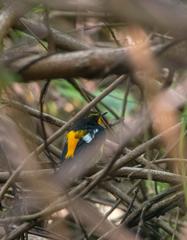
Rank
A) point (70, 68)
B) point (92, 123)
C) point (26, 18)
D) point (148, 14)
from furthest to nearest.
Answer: point (92, 123), point (26, 18), point (70, 68), point (148, 14)

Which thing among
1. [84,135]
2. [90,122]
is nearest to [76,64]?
[84,135]

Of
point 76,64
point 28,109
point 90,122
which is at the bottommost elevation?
point 90,122

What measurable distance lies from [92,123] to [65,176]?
2237 mm

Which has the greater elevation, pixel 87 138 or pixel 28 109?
pixel 28 109

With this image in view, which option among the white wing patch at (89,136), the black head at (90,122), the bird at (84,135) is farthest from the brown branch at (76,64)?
the black head at (90,122)

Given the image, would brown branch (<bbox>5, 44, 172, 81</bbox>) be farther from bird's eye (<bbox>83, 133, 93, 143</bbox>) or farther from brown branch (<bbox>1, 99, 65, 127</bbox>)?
bird's eye (<bbox>83, 133, 93, 143</bbox>)

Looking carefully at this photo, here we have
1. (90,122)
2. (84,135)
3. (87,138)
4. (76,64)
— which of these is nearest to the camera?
(76,64)

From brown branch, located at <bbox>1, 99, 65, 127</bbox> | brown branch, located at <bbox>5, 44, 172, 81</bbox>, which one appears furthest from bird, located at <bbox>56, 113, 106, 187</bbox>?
brown branch, located at <bbox>5, 44, 172, 81</bbox>

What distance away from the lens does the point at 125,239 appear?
2457mm

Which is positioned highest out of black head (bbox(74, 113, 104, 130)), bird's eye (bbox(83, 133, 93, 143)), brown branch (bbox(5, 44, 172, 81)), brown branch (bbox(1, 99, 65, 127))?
brown branch (bbox(5, 44, 172, 81))

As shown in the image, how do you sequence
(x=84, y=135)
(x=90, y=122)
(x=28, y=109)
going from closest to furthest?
(x=28, y=109) → (x=84, y=135) → (x=90, y=122)

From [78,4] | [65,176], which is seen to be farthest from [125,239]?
[78,4]

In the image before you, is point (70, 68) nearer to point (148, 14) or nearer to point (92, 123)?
point (148, 14)

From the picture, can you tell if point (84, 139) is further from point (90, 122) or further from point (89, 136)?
point (90, 122)
